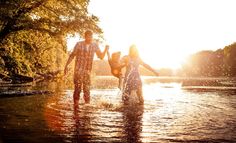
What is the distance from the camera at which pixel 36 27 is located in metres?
20.0

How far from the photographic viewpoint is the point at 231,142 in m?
7.83

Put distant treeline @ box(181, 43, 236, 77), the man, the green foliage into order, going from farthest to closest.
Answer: distant treeline @ box(181, 43, 236, 77) → the green foliage → the man

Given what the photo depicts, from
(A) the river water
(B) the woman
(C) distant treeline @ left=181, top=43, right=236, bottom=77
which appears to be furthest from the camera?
(C) distant treeline @ left=181, top=43, right=236, bottom=77

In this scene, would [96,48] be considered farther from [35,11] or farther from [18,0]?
[35,11]

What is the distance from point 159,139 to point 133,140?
58 centimetres

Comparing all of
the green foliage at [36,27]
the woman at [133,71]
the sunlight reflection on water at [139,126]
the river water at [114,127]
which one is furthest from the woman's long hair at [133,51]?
the green foliage at [36,27]

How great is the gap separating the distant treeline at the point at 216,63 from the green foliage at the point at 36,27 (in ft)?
434

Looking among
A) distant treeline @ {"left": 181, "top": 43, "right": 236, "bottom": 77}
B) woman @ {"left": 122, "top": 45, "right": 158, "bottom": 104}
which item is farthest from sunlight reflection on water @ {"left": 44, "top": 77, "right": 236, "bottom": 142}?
distant treeline @ {"left": 181, "top": 43, "right": 236, "bottom": 77}

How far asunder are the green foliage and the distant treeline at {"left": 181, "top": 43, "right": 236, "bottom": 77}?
132423 millimetres

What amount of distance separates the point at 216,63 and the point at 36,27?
162673mm

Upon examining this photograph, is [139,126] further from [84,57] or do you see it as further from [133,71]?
[133,71]

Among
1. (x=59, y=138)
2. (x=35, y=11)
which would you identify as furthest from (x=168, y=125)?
(x=35, y=11)

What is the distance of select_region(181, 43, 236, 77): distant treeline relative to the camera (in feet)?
496

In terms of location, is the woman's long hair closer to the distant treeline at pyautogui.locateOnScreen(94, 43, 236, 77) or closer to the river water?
the river water
